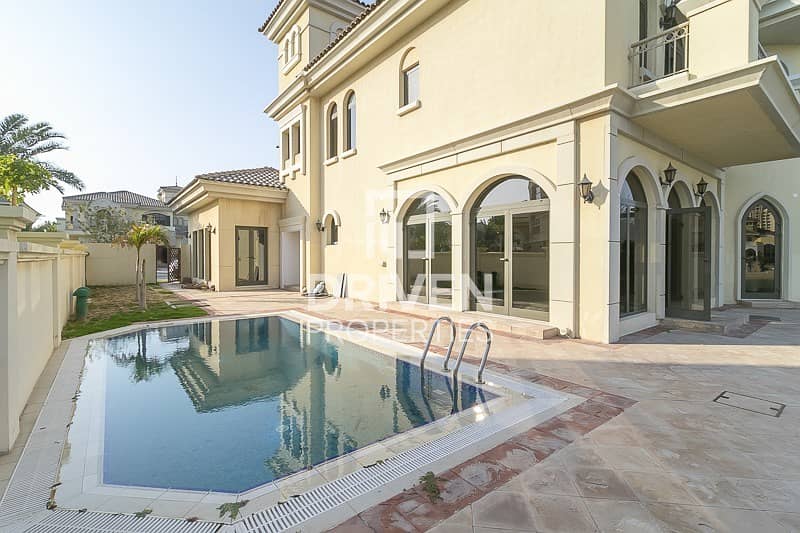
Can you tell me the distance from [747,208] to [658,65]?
691 centimetres

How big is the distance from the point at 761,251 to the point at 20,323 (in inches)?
718

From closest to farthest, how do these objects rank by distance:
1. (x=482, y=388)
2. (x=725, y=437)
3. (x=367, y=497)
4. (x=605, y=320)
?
(x=367, y=497) → (x=725, y=437) → (x=482, y=388) → (x=605, y=320)

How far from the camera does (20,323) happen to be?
4.16 metres

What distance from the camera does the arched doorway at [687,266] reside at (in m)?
9.01

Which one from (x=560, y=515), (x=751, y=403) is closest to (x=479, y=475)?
(x=560, y=515)

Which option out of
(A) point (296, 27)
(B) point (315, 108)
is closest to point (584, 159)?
(B) point (315, 108)

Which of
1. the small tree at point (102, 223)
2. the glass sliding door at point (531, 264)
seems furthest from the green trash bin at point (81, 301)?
the small tree at point (102, 223)

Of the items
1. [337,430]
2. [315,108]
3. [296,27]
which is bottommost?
[337,430]

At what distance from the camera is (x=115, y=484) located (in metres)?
3.07

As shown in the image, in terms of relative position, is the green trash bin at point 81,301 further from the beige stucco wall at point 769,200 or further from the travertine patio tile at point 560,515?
the beige stucco wall at point 769,200

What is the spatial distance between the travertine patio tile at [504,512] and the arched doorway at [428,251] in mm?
7814

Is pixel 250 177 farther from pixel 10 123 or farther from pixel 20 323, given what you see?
pixel 20 323

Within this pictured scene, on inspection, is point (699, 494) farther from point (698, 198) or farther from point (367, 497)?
point (698, 198)

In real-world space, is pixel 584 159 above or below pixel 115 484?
above
